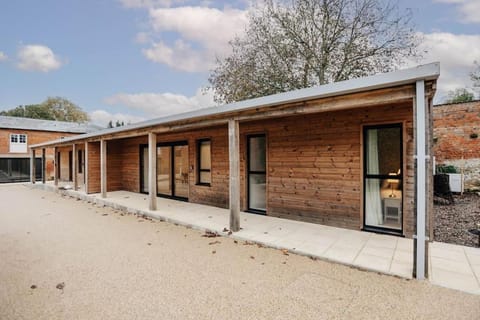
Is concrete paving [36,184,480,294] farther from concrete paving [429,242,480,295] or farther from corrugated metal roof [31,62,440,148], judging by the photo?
corrugated metal roof [31,62,440,148]

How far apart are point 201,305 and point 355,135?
12.0ft

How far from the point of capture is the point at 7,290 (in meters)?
2.70

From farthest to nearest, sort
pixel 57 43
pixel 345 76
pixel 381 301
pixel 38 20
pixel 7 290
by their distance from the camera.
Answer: pixel 57 43
pixel 38 20
pixel 345 76
pixel 7 290
pixel 381 301

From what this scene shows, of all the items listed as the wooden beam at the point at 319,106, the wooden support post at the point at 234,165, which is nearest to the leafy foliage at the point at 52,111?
the wooden beam at the point at 319,106

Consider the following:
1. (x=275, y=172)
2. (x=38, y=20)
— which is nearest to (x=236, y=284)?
(x=275, y=172)

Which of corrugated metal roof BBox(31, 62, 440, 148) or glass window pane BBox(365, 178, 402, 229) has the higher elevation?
corrugated metal roof BBox(31, 62, 440, 148)

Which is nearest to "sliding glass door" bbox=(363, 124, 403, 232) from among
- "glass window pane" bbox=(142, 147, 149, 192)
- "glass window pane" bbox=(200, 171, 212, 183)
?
"glass window pane" bbox=(200, 171, 212, 183)

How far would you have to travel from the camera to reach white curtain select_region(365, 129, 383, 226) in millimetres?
4422

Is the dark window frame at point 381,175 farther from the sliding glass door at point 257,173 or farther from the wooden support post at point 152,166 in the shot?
the wooden support post at point 152,166

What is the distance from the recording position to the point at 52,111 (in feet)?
113

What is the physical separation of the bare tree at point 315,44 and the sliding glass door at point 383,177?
6.02m

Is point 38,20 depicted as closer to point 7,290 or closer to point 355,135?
point 7,290

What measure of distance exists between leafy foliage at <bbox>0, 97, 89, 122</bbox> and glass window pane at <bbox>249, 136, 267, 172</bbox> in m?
37.6

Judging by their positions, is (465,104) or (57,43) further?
(57,43)
